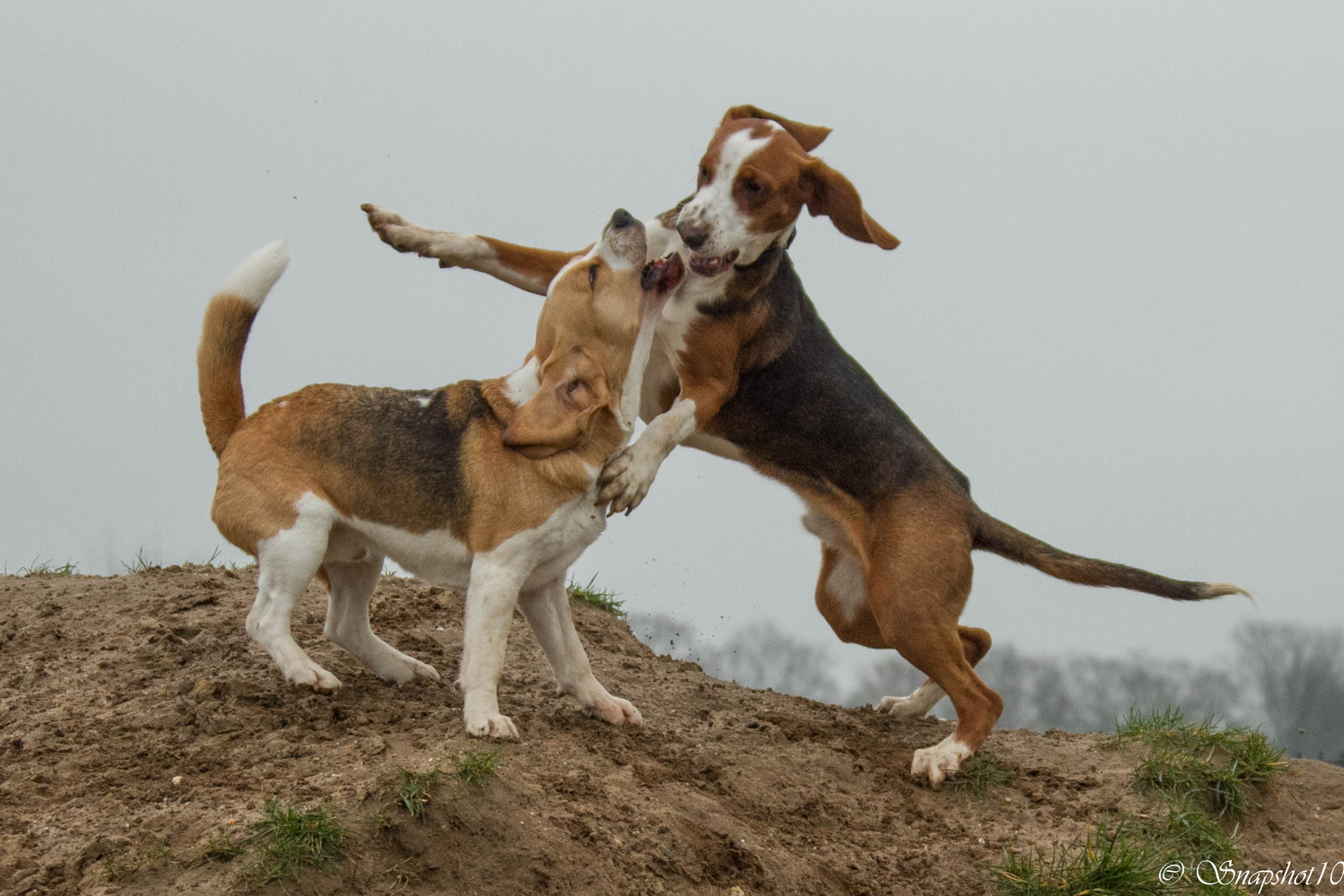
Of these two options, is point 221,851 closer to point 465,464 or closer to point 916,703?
point 465,464

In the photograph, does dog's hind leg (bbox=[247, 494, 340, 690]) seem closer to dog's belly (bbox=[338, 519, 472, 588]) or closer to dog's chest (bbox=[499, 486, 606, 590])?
dog's belly (bbox=[338, 519, 472, 588])

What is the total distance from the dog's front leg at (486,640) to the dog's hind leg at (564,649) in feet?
1.62

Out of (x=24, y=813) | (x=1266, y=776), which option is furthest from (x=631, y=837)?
(x=1266, y=776)

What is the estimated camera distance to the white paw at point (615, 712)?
220 inches

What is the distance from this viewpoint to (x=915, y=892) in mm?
4840

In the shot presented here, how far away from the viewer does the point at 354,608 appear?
5.67 meters

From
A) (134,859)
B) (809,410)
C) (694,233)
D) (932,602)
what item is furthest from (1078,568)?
(134,859)

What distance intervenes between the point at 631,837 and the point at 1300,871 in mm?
3139

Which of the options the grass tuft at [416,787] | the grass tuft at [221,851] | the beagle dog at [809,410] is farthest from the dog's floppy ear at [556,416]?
the grass tuft at [221,851]

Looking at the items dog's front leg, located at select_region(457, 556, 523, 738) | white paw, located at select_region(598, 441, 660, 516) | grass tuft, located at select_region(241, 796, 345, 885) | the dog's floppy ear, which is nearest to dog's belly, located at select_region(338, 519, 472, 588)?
dog's front leg, located at select_region(457, 556, 523, 738)

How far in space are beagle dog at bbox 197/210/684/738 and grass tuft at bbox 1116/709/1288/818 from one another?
112 inches

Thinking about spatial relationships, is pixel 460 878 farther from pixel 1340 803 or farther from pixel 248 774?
pixel 1340 803

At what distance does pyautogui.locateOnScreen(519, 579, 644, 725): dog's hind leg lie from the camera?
A: 17.9ft

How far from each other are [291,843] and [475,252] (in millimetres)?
2964
